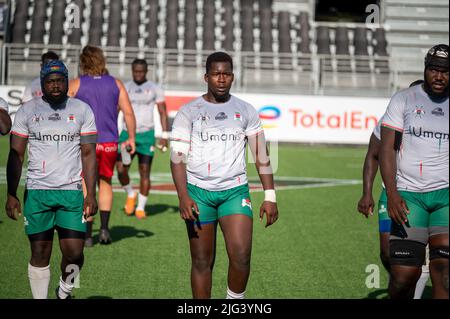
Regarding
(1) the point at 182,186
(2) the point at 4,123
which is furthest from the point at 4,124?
(1) the point at 182,186

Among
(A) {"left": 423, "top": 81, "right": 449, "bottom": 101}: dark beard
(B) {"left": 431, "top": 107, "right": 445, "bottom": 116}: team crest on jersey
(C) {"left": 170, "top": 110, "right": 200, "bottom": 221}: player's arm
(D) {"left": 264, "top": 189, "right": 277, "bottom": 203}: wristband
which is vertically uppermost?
(A) {"left": 423, "top": 81, "right": 449, "bottom": 101}: dark beard

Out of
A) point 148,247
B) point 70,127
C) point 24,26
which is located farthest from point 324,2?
point 70,127

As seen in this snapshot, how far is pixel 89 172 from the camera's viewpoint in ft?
24.8

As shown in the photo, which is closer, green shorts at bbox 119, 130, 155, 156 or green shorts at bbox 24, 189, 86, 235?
green shorts at bbox 24, 189, 86, 235

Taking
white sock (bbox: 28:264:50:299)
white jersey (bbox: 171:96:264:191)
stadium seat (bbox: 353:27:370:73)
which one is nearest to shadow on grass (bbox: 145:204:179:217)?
white sock (bbox: 28:264:50:299)

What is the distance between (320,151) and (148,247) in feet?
51.9

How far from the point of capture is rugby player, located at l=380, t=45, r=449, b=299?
664 centimetres

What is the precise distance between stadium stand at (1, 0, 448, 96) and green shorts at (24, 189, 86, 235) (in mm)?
19995

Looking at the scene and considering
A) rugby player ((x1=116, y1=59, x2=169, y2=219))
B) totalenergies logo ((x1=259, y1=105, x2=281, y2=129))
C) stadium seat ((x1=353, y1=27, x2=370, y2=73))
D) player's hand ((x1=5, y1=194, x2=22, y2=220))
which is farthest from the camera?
stadium seat ((x1=353, y1=27, x2=370, y2=73))

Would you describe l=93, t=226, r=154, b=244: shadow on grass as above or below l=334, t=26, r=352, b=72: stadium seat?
below

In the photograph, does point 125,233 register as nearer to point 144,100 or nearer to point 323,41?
point 144,100

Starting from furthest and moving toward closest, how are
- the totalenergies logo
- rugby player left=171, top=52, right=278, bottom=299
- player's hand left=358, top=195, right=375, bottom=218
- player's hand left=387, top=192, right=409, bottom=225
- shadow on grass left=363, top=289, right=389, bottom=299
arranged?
1. the totalenergies logo
2. shadow on grass left=363, top=289, right=389, bottom=299
3. player's hand left=358, top=195, right=375, bottom=218
4. rugby player left=171, top=52, right=278, bottom=299
5. player's hand left=387, top=192, right=409, bottom=225

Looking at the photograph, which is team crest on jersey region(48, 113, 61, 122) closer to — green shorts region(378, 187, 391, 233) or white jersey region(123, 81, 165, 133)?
green shorts region(378, 187, 391, 233)

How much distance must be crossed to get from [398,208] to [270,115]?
Result: 774 inches
